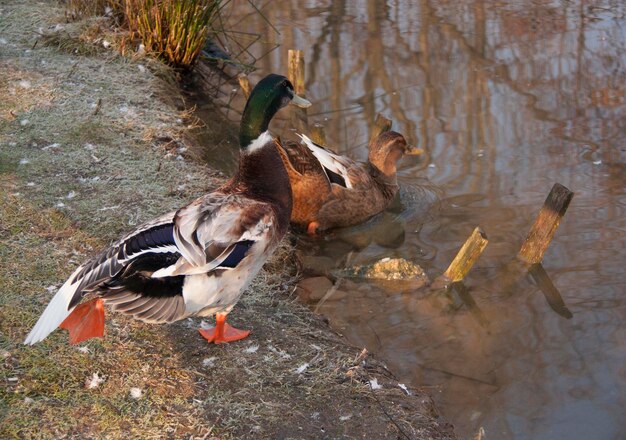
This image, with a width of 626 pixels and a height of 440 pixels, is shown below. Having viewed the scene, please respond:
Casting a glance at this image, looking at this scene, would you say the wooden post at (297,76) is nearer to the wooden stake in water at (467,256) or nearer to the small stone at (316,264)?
the small stone at (316,264)

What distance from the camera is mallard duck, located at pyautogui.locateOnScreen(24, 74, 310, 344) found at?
3410 millimetres

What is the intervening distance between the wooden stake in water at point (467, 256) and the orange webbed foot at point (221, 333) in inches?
71.2

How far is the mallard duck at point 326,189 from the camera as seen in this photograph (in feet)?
20.5

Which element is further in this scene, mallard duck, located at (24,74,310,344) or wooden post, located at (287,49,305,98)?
wooden post, located at (287,49,305,98)

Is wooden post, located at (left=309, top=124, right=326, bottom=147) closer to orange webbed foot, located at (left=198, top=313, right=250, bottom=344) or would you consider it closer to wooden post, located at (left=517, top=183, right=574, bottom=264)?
wooden post, located at (left=517, top=183, right=574, bottom=264)

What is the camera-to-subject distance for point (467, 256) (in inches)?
212

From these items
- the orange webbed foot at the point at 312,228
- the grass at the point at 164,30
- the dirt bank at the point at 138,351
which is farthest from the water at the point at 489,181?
the grass at the point at 164,30

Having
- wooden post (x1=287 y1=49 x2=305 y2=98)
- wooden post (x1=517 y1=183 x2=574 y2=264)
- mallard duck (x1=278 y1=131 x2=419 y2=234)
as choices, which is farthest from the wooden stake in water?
wooden post (x1=287 y1=49 x2=305 y2=98)


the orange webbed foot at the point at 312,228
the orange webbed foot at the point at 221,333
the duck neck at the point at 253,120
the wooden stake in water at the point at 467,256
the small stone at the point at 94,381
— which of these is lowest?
the orange webbed foot at the point at 312,228

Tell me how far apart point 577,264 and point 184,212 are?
316cm

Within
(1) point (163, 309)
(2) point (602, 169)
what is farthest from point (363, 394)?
(2) point (602, 169)

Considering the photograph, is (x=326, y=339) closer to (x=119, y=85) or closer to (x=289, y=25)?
(x=119, y=85)

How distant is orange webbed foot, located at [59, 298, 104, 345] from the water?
6.13ft

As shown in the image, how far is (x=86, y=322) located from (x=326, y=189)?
315 centimetres
